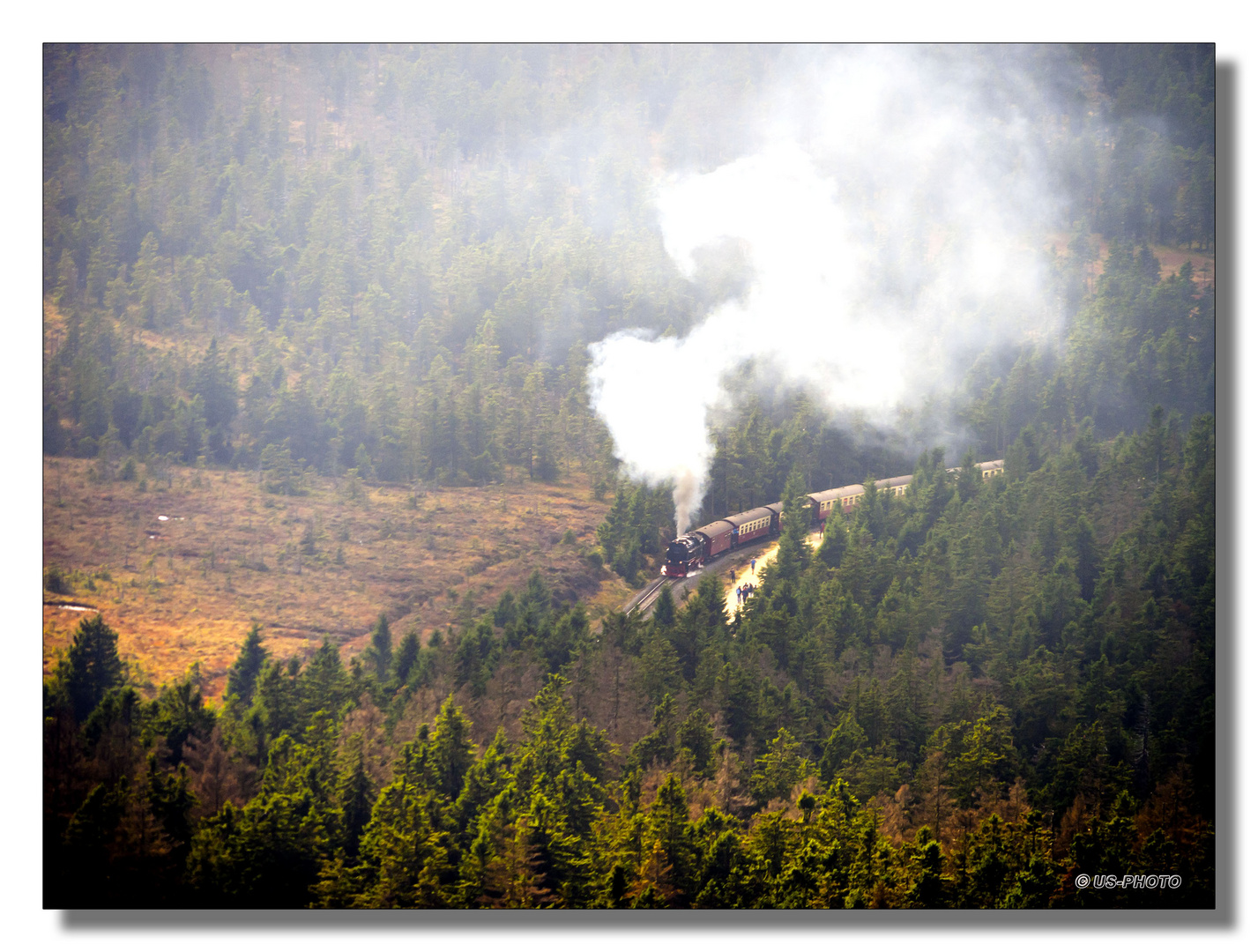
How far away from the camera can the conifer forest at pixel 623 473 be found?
18.0 metres

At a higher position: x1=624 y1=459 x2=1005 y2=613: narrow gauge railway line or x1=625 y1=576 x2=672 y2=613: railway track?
x1=624 y1=459 x2=1005 y2=613: narrow gauge railway line

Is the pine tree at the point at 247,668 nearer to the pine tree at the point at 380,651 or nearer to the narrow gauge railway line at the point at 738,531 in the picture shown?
the pine tree at the point at 380,651

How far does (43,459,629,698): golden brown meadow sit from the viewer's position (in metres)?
20.2

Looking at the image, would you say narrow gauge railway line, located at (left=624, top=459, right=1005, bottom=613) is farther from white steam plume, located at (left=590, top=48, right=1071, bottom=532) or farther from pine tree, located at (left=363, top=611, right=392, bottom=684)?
pine tree, located at (left=363, top=611, right=392, bottom=684)

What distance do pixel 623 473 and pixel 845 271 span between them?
816cm

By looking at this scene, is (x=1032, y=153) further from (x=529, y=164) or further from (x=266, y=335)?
(x=266, y=335)

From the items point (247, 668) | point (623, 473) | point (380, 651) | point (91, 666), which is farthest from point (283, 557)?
point (623, 473)

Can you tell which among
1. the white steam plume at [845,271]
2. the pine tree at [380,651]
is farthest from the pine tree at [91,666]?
the white steam plume at [845,271]

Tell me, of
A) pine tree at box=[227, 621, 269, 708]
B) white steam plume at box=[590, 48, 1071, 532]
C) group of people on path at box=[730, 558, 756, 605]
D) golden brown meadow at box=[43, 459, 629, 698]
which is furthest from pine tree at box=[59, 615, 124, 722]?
group of people on path at box=[730, 558, 756, 605]

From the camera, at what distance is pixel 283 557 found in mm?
23312

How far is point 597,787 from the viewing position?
61.6 ft

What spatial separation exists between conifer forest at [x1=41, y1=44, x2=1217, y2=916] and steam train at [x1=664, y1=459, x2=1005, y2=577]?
0.36 m

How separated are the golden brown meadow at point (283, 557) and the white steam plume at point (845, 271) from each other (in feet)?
11.8

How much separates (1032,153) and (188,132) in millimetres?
19098
